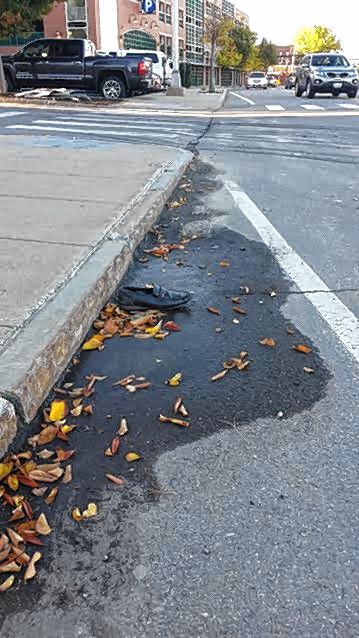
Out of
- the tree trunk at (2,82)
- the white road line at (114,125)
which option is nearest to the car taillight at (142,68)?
the tree trunk at (2,82)

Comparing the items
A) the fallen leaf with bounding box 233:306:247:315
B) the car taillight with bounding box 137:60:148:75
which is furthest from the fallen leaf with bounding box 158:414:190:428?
the car taillight with bounding box 137:60:148:75

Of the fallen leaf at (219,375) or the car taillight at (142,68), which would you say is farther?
the car taillight at (142,68)

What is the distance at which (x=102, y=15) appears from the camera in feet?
114

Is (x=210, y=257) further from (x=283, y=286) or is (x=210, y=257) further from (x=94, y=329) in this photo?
(x=94, y=329)

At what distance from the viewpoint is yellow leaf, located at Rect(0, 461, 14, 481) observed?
7.59 ft

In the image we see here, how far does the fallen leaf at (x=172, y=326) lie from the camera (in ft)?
11.9

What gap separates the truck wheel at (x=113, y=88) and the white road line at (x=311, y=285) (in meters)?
16.2

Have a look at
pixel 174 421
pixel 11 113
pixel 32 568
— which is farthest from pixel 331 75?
pixel 32 568

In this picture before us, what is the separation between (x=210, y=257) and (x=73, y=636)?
3.64m

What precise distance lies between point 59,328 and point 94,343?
1.36 ft

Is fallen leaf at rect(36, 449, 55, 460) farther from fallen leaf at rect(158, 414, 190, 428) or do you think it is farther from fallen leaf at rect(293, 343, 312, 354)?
fallen leaf at rect(293, 343, 312, 354)

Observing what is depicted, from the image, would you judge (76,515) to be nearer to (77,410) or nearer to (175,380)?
(77,410)

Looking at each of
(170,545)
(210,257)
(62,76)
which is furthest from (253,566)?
(62,76)

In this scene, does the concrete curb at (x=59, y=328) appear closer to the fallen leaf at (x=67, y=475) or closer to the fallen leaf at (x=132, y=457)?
the fallen leaf at (x=67, y=475)
